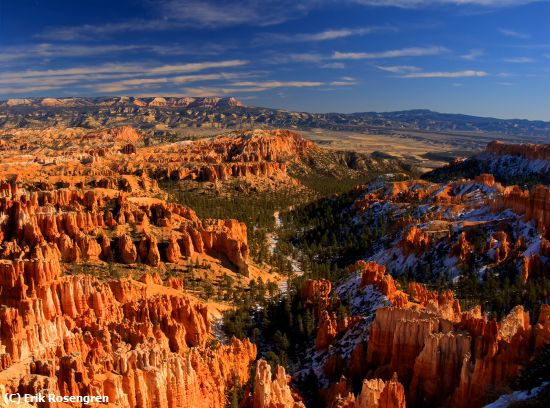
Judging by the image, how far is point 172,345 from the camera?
31.4 metres

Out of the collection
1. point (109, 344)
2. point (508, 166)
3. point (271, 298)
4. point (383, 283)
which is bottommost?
Result: point (271, 298)

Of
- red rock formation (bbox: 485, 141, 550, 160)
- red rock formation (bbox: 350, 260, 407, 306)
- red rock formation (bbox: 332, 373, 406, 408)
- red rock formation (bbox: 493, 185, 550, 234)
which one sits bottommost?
red rock formation (bbox: 332, 373, 406, 408)

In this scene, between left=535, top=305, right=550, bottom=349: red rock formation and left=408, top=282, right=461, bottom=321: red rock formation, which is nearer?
left=535, top=305, right=550, bottom=349: red rock formation

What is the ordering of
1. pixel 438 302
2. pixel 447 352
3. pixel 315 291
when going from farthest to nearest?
pixel 315 291 → pixel 438 302 → pixel 447 352

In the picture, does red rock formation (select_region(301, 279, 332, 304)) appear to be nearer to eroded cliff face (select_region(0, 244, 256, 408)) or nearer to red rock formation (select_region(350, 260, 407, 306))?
red rock formation (select_region(350, 260, 407, 306))

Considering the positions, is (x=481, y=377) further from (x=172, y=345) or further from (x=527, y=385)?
(x=172, y=345)

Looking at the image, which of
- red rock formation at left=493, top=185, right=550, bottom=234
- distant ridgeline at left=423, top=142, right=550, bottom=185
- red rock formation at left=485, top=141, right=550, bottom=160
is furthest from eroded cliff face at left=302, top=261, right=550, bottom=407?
red rock formation at left=485, top=141, right=550, bottom=160

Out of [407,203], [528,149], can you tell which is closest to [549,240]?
[407,203]

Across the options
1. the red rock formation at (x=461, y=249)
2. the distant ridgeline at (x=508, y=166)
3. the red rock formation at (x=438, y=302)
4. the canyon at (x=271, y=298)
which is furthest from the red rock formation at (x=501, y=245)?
the distant ridgeline at (x=508, y=166)

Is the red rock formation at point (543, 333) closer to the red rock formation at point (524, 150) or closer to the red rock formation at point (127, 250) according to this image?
the red rock formation at point (127, 250)

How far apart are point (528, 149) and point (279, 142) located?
72769 millimetres

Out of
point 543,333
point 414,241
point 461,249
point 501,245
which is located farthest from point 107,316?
point 501,245

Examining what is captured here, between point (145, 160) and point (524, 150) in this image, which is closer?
point (524, 150)

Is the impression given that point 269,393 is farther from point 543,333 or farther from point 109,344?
point 543,333
